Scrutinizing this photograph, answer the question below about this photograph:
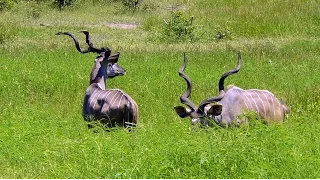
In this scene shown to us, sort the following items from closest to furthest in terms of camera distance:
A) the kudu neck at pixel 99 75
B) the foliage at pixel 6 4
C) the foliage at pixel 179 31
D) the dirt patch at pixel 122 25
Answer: the kudu neck at pixel 99 75 < the foliage at pixel 179 31 < the dirt patch at pixel 122 25 < the foliage at pixel 6 4

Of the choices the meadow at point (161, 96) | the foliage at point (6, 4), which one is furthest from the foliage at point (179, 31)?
the foliage at point (6, 4)

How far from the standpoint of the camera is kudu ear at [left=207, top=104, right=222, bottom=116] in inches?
297

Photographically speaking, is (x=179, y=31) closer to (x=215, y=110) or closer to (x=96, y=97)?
(x=96, y=97)

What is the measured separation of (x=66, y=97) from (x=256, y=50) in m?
5.76

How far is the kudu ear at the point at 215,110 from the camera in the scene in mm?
7535

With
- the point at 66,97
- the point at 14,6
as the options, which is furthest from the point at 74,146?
the point at 14,6

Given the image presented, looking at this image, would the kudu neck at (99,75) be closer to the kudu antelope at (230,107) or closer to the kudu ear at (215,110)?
the kudu antelope at (230,107)

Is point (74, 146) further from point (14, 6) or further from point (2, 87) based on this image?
point (14, 6)

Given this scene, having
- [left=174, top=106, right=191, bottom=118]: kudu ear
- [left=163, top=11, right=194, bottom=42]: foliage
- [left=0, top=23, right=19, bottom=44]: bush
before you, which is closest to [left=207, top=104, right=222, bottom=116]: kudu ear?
[left=174, top=106, right=191, bottom=118]: kudu ear

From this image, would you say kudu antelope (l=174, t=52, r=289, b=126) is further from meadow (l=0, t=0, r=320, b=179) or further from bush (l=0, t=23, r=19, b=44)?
bush (l=0, t=23, r=19, b=44)

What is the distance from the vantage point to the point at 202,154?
5664 mm

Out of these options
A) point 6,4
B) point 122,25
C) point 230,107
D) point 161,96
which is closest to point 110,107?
point 230,107

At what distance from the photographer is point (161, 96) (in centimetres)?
1059

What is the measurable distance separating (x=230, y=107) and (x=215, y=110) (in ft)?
1.25
